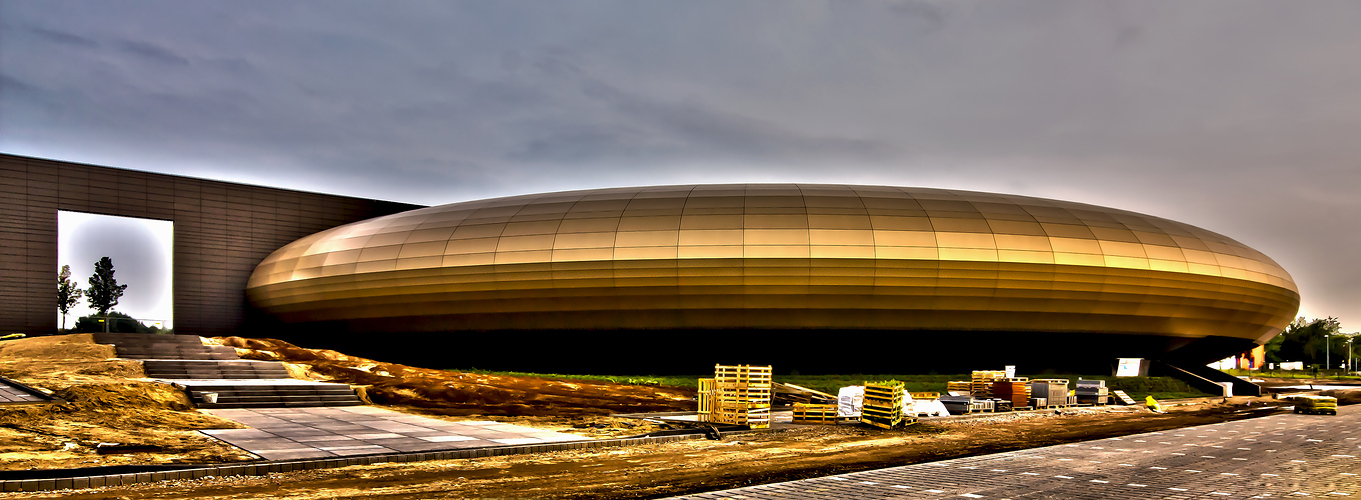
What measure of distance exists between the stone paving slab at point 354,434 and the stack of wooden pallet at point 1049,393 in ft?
65.9

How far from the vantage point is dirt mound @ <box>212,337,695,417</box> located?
79.3 feet

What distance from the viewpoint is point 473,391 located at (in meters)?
26.7

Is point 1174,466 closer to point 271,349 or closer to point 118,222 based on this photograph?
point 271,349

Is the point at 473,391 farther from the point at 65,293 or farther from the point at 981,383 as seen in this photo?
the point at 65,293

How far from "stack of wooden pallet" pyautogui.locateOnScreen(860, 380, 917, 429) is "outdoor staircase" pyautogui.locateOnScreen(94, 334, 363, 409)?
13.8 m

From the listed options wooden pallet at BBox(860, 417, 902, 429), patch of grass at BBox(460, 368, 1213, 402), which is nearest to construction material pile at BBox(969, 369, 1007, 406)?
patch of grass at BBox(460, 368, 1213, 402)

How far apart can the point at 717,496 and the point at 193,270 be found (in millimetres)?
43620

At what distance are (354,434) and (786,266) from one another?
21.9 metres

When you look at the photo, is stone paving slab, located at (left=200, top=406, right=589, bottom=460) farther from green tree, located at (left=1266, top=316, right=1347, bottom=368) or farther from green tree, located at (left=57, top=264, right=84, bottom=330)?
green tree, located at (left=1266, top=316, right=1347, bottom=368)

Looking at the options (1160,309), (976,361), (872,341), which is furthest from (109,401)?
(1160,309)

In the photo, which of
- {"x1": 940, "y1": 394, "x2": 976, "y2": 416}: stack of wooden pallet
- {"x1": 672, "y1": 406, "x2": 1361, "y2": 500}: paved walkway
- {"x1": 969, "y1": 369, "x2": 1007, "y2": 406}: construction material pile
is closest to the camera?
{"x1": 672, "y1": 406, "x2": 1361, "y2": 500}: paved walkway

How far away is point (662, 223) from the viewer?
123 ft

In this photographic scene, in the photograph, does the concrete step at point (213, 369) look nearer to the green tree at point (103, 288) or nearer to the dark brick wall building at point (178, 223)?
the dark brick wall building at point (178, 223)

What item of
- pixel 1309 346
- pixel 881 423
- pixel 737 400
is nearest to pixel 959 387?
pixel 881 423
